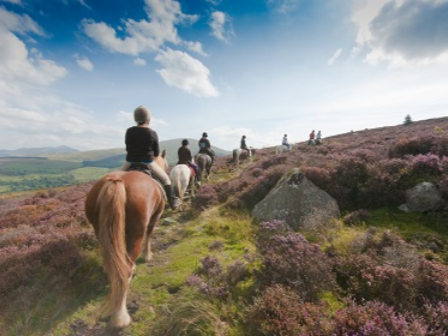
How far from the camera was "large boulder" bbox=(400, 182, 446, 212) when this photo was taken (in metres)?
5.86

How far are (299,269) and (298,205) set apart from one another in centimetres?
366

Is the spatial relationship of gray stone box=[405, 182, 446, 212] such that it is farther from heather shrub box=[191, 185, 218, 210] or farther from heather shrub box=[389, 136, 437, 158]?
heather shrub box=[191, 185, 218, 210]

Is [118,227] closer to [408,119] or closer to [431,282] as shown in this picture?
[431,282]

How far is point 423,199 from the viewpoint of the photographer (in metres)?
6.07

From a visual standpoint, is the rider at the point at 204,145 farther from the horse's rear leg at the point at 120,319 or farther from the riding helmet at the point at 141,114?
the horse's rear leg at the point at 120,319

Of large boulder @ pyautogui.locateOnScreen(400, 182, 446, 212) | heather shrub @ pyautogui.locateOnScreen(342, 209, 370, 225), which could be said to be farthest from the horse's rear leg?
large boulder @ pyautogui.locateOnScreen(400, 182, 446, 212)

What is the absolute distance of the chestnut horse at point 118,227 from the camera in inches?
153

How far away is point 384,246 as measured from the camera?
4.56m

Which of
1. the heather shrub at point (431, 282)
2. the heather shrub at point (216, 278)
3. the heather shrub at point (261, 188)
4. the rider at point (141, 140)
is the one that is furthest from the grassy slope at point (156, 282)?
the rider at point (141, 140)

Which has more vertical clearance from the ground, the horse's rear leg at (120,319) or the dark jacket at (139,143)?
the dark jacket at (139,143)

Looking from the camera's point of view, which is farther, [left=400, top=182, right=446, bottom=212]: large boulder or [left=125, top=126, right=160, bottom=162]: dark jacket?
[left=125, top=126, right=160, bottom=162]: dark jacket

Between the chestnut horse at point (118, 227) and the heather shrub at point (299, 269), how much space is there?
2.43 m

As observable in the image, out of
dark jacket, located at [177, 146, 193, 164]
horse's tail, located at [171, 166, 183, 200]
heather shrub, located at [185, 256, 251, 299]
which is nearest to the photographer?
heather shrub, located at [185, 256, 251, 299]

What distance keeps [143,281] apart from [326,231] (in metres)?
4.69
